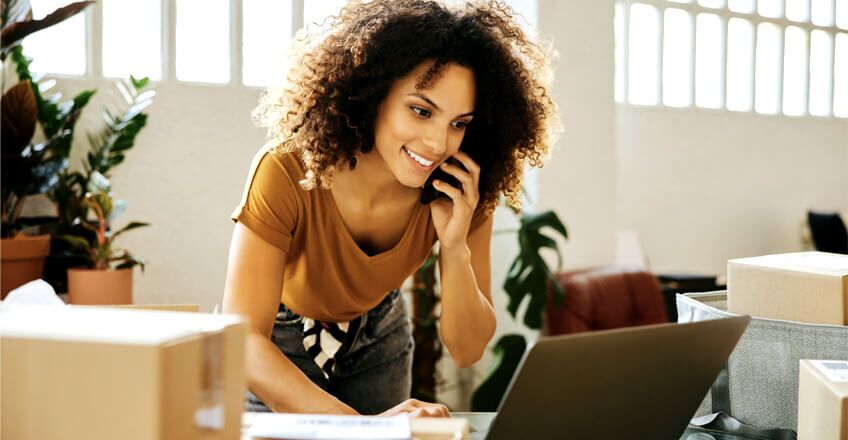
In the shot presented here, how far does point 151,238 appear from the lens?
3.34m

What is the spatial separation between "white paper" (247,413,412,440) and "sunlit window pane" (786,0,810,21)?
601 cm

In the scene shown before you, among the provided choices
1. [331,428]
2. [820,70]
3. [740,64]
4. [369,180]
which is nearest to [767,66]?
[740,64]

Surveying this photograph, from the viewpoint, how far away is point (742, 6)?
18.7 ft

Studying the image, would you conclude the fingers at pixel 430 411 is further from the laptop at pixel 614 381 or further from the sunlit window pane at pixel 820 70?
the sunlit window pane at pixel 820 70

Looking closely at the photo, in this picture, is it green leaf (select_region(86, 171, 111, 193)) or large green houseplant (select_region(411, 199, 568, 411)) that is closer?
green leaf (select_region(86, 171, 111, 193))

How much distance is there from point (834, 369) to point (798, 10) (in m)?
5.85

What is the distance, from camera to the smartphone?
1712 millimetres

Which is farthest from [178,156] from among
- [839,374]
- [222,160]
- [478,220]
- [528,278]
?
[839,374]

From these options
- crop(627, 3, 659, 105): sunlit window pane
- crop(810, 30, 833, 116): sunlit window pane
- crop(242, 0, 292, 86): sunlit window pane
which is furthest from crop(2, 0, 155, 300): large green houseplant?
crop(810, 30, 833, 116): sunlit window pane

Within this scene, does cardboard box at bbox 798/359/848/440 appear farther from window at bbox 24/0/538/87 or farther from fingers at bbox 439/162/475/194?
window at bbox 24/0/538/87

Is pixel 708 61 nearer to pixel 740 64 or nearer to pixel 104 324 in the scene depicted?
pixel 740 64

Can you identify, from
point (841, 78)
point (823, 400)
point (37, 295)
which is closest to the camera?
point (823, 400)

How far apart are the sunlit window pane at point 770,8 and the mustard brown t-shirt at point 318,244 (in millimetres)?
4762

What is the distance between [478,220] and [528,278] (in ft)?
6.53
